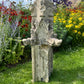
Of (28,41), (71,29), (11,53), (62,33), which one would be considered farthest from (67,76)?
(71,29)

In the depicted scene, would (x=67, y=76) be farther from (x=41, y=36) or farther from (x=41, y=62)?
(x=41, y=36)

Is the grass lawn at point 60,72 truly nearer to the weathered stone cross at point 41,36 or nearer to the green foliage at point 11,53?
the green foliage at point 11,53

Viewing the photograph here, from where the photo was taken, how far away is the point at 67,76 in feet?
10.7

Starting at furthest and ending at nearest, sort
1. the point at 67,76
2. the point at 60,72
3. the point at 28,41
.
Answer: the point at 60,72, the point at 67,76, the point at 28,41

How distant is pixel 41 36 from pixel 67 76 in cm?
124

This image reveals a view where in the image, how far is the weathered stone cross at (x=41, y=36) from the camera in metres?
2.71

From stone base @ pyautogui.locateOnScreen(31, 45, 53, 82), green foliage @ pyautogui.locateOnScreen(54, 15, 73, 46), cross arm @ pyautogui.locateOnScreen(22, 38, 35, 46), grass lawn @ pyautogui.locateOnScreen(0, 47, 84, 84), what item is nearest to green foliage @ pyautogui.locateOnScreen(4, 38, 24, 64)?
grass lawn @ pyautogui.locateOnScreen(0, 47, 84, 84)

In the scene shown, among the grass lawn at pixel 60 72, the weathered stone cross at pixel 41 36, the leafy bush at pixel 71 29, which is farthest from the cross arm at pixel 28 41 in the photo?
the leafy bush at pixel 71 29

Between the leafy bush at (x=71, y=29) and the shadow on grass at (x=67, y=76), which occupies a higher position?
the leafy bush at (x=71, y=29)

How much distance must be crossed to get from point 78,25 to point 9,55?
3.23 metres

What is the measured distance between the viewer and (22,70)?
377 centimetres

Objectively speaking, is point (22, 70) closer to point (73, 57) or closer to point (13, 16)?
point (73, 57)

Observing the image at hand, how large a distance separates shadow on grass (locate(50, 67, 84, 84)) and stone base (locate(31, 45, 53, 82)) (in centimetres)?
29

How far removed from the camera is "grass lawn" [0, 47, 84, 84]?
10.2 ft
